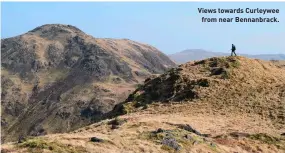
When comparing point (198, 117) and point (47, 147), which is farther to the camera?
point (198, 117)

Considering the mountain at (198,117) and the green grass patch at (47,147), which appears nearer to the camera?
the green grass patch at (47,147)

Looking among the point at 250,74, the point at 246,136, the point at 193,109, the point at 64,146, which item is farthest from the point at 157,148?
the point at 250,74

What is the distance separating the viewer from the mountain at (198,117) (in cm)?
3322

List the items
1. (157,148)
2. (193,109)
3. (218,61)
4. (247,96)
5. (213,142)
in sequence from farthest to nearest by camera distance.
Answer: (218,61) → (247,96) → (193,109) → (213,142) → (157,148)

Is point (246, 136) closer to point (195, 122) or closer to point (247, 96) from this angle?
point (195, 122)

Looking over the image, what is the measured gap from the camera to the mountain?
109 ft

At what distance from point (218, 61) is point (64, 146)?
1892 inches

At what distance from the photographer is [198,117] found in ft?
174

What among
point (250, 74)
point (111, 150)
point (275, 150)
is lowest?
point (275, 150)

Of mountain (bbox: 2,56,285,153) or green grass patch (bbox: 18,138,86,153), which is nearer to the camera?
green grass patch (bbox: 18,138,86,153)

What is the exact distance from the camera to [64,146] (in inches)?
1184

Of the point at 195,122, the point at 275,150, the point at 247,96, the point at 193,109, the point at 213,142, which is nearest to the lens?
the point at 213,142

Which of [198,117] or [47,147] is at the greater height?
[47,147]

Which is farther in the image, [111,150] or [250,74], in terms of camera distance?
[250,74]
